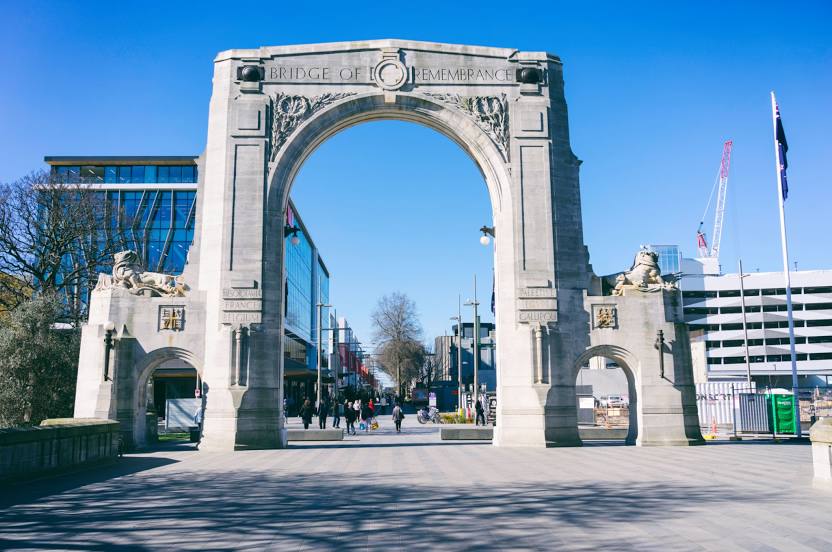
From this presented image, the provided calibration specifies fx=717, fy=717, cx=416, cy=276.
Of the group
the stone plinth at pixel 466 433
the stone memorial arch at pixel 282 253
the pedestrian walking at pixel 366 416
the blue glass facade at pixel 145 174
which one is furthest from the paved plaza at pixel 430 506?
the blue glass facade at pixel 145 174

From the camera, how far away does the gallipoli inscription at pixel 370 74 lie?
27.7m

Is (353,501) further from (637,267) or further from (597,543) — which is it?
(637,267)

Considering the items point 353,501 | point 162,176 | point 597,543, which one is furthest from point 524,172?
point 162,176

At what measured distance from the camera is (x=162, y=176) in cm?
6925

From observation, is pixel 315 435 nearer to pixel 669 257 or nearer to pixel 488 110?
pixel 488 110

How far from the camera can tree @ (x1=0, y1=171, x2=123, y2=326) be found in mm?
34591

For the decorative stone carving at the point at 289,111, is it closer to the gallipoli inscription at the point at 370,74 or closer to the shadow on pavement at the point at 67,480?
the gallipoli inscription at the point at 370,74

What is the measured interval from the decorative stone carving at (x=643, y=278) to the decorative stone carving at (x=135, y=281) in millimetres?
16535

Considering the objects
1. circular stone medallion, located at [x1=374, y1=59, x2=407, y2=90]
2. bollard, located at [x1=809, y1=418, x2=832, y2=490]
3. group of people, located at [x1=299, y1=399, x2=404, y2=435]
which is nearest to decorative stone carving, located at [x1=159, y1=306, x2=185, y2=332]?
group of people, located at [x1=299, y1=399, x2=404, y2=435]

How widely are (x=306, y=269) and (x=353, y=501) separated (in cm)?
7952

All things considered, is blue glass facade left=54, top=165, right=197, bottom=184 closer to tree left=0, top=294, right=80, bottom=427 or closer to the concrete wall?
tree left=0, top=294, right=80, bottom=427

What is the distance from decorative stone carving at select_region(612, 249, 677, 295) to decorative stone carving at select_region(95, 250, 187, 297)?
16.5m

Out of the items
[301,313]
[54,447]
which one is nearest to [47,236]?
[54,447]

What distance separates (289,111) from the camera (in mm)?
27578
